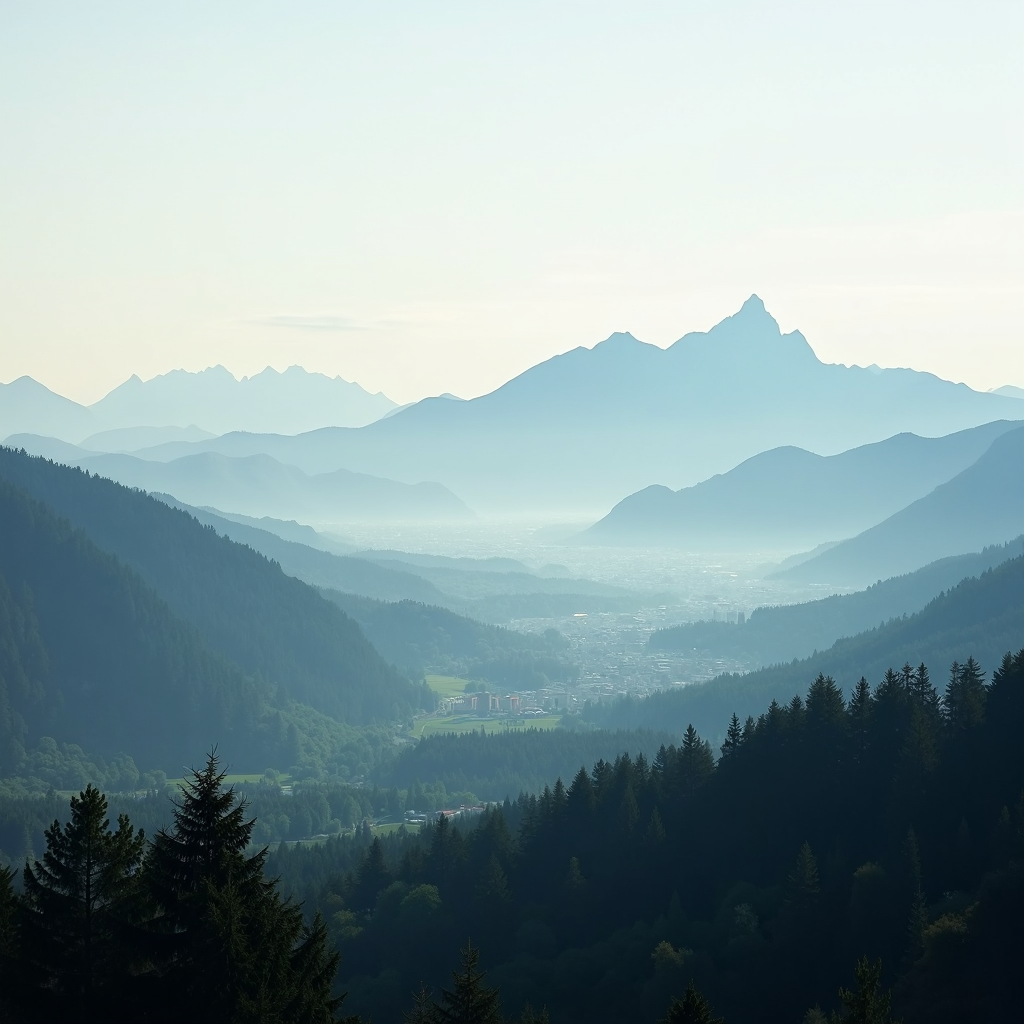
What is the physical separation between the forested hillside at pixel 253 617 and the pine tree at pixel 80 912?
151419mm

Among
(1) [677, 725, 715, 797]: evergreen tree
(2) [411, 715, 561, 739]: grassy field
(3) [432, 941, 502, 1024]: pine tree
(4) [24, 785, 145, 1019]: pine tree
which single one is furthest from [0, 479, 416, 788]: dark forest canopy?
(3) [432, 941, 502, 1024]: pine tree

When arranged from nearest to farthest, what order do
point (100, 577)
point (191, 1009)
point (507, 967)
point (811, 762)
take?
point (191, 1009)
point (507, 967)
point (811, 762)
point (100, 577)

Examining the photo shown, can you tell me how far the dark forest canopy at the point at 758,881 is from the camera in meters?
42.3

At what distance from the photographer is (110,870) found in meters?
22.4

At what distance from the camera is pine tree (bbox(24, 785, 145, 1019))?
71.1 feet

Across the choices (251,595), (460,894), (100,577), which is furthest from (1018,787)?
(251,595)

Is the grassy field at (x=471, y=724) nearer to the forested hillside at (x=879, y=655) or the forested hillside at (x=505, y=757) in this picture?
the forested hillside at (x=879, y=655)

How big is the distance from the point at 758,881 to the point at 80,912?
3585 cm

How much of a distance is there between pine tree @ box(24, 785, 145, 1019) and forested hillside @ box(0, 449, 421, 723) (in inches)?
5961

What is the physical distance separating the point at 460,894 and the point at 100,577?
122m

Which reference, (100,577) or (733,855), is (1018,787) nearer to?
(733,855)

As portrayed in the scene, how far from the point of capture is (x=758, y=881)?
5234 cm

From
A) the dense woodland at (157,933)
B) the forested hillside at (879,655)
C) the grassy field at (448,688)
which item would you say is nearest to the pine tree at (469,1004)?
the dense woodland at (157,933)

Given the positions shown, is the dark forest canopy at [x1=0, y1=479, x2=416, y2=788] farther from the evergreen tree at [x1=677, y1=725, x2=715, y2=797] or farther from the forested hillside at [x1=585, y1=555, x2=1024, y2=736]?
the evergreen tree at [x1=677, y1=725, x2=715, y2=797]
